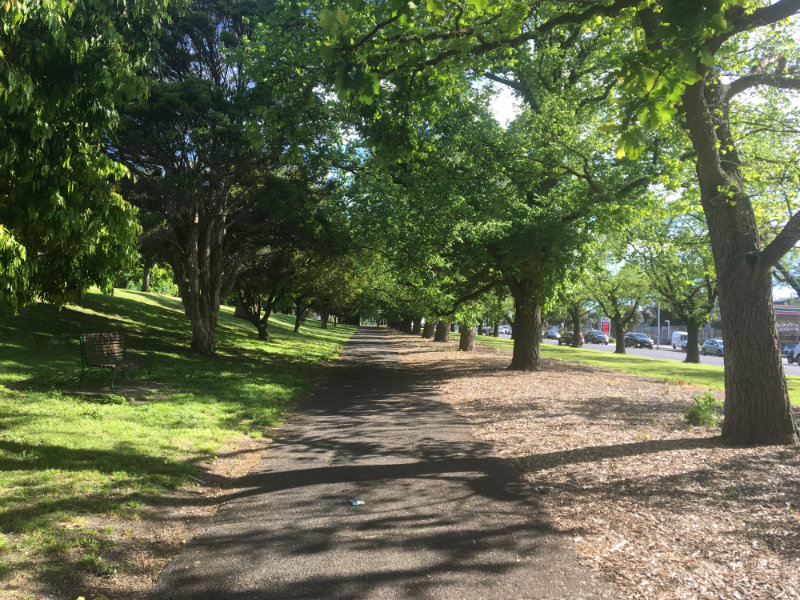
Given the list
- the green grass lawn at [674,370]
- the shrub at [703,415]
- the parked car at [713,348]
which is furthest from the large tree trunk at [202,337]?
the parked car at [713,348]

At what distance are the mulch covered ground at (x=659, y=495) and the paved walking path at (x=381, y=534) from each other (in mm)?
307

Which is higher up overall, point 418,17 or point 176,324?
point 418,17

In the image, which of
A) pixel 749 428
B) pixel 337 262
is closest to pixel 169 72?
pixel 337 262

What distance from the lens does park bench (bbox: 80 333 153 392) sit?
8906mm

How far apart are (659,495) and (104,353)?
8673 mm

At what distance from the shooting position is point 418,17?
7.31 metres

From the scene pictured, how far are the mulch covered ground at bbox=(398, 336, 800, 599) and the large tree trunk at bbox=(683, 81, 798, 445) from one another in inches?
14.1

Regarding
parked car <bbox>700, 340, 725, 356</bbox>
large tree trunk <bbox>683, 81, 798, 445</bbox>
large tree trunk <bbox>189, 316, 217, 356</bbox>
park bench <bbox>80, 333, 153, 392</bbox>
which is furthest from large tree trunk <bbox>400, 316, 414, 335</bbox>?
large tree trunk <bbox>683, 81, 798, 445</bbox>

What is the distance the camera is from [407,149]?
7.71 m

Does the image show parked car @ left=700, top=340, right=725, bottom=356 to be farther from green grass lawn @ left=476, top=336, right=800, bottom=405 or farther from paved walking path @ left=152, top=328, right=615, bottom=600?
paved walking path @ left=152, top=328, right=615, bottom=600

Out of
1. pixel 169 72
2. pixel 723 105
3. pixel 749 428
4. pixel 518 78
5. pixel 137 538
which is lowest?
pixel 137 538

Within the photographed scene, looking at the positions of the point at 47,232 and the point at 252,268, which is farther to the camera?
the point at 252,268

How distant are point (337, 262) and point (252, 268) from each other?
15.1ft

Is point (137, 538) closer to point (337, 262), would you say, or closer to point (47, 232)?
point (47, 232)
